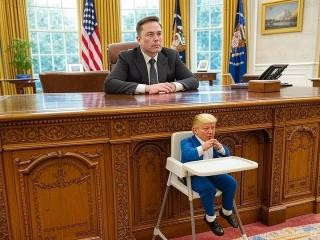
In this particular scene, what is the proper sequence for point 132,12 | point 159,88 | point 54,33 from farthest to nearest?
point 132,12, point 54,33, point 159,88

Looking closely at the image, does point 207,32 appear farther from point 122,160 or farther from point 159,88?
point 122,160

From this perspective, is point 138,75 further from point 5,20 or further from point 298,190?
point 5,20

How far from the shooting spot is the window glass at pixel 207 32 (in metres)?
7.53

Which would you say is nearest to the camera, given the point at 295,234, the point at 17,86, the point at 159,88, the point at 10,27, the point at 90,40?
the point at 295,234

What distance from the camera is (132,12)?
7457 millimetres

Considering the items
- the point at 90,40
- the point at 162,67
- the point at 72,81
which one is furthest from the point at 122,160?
the point at 90,40

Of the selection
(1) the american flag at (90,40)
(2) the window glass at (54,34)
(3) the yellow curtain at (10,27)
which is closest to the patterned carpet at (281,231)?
(1) the american flag at (90,40)

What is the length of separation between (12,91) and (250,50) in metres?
5.59

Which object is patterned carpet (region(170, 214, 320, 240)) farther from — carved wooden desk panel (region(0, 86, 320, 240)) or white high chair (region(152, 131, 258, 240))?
white high chair (region(152, 131, 258, 240))

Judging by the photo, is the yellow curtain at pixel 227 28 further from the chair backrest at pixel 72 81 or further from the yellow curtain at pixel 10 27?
the yellow curtain at pixel 10 27

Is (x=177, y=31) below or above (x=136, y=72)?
above

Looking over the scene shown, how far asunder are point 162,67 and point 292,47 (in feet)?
16.1

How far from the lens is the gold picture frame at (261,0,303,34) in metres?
6.43

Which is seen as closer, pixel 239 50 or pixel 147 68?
pixel 147 68
